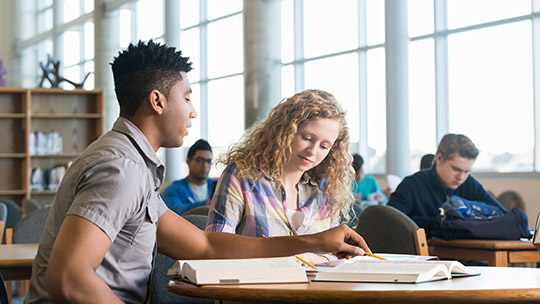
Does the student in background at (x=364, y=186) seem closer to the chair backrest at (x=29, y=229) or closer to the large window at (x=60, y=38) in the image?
the chair backrest at (x=29, y=229)

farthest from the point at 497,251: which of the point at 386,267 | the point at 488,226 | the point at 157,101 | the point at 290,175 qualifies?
the point at 157,101

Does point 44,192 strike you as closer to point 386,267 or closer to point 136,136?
point 136,136

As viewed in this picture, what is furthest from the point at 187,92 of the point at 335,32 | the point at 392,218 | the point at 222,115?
the point at 222,115

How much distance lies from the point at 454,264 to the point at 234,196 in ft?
3.24

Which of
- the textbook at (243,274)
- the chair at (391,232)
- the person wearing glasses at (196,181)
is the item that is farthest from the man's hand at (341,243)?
the person wearing glasses at (196,181)

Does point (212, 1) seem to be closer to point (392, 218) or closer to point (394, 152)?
point (394, 152)

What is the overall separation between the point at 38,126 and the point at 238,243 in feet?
21.1

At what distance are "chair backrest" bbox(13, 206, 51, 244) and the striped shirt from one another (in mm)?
1458

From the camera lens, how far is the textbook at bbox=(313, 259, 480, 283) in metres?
1.53

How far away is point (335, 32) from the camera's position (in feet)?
31.7

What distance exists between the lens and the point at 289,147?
2.54m

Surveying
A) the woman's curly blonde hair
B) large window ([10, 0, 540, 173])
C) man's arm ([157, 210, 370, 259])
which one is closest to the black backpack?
the woman's curly blonde hair

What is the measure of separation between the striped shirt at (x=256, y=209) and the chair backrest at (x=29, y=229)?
1.46 meters

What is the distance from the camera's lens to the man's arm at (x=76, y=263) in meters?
1.38
